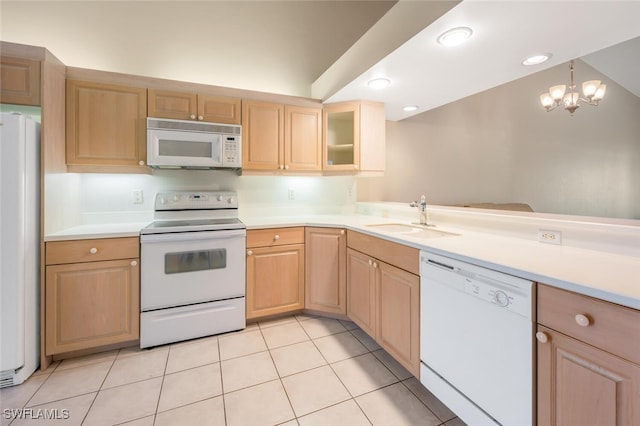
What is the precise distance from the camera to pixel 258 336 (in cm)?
214

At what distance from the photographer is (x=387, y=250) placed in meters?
1.72

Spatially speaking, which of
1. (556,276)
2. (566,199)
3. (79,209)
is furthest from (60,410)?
(566,199)

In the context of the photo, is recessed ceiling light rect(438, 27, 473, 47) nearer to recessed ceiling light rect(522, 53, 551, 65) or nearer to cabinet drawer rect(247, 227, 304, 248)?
recessed ceiling light rect(522, 53, 551, 65)

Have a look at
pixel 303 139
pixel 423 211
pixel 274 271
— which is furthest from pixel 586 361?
pixel 303 139

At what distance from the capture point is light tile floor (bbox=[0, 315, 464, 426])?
136 centimetres

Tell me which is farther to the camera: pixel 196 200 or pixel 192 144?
pixel 196 200

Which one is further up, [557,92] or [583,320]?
[557,92]

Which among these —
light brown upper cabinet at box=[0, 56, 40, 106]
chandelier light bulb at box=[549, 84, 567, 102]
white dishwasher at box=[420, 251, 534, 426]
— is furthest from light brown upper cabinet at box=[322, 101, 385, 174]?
chandelier light bulb at box=[549, 84, 567, 102]

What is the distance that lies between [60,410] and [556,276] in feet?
7.61

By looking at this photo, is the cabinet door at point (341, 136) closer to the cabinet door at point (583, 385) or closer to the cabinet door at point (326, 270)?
the cabinet door at point (326, 270)

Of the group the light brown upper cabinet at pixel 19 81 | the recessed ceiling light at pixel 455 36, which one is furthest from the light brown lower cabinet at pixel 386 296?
the light brown upper cabinet at pixel 19 81

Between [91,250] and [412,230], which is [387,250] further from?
[91,250]

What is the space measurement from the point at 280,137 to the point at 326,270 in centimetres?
131

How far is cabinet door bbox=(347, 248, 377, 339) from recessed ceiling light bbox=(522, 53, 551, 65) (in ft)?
5.33
